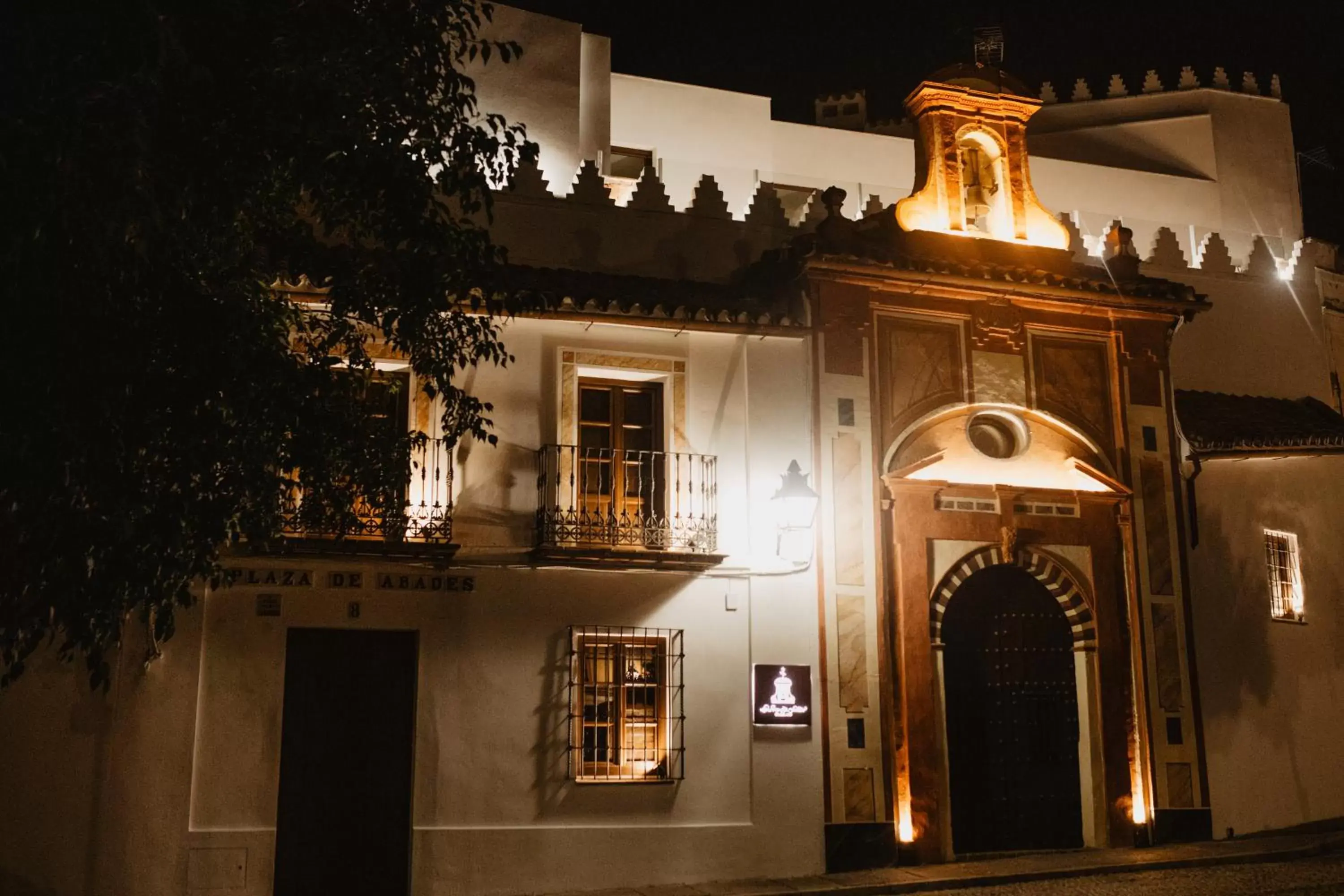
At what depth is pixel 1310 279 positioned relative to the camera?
59.3ft

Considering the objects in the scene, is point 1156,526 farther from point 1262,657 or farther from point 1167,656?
point 1262,657

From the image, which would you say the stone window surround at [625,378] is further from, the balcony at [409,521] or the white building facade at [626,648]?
the balcony at [409,521]

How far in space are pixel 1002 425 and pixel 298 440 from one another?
333 inches

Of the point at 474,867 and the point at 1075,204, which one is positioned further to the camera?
the point at 1075,204

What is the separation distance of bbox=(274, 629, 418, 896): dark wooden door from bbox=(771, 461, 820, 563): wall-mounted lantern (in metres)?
3.75

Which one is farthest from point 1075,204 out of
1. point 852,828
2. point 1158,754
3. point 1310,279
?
point 852,828

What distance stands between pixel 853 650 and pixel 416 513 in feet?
Answer: 15.0

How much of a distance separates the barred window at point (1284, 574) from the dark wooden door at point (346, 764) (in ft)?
32.9

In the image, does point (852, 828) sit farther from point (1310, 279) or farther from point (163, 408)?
point (1310, 279)

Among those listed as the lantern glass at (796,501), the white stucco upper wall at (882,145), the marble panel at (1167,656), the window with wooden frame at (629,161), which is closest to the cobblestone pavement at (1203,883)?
the marble panel at (1167,656)

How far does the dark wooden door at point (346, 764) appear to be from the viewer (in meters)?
11.4

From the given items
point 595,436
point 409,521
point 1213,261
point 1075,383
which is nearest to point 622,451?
point 595,436

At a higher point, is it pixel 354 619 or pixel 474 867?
pixel 354 619

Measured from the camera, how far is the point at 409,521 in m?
11.8
